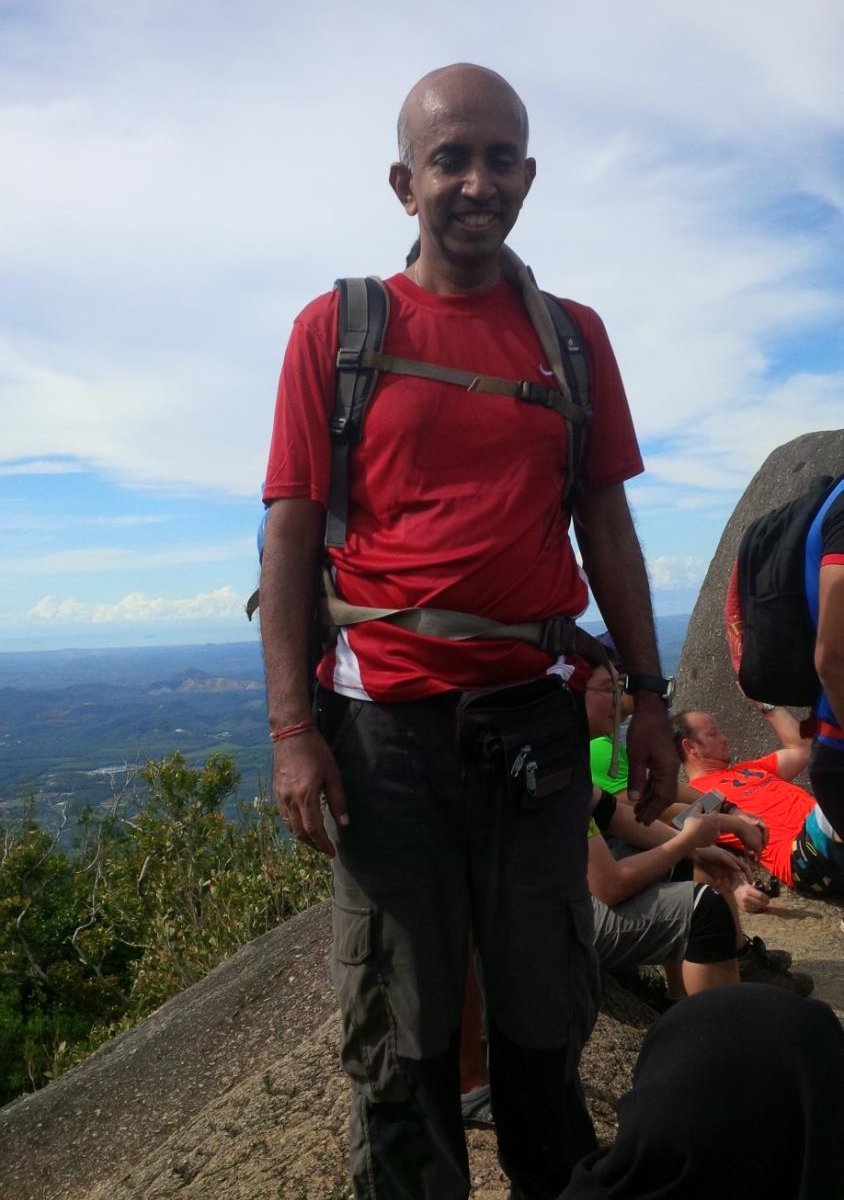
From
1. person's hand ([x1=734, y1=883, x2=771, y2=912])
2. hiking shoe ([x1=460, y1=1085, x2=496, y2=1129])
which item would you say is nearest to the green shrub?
person's hand ([x1=734, y1=883, x2=771, y2=912])

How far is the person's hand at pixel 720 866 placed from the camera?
4.38 metres

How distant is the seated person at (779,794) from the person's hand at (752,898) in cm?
17

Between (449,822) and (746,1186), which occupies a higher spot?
(449,822)

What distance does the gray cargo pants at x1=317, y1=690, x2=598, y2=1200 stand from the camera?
2.29 meters

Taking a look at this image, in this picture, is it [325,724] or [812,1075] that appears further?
[325,724]

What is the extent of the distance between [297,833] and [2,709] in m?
119

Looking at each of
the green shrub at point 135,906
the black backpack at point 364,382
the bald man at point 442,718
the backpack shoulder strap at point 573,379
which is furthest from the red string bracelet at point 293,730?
the green shrub at point 135,906

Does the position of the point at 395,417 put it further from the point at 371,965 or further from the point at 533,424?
the point at 371,965

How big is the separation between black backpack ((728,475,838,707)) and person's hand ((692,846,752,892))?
1.07m

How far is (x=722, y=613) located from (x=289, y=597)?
7196mm

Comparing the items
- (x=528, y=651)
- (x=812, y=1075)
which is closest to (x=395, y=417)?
(x=528, y=651)

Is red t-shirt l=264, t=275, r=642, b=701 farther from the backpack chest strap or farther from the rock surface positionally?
the rock surface

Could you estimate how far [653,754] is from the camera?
2.62 metres

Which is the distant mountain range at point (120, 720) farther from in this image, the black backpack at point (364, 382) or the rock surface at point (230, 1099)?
the black backpack at point (364, 382)
